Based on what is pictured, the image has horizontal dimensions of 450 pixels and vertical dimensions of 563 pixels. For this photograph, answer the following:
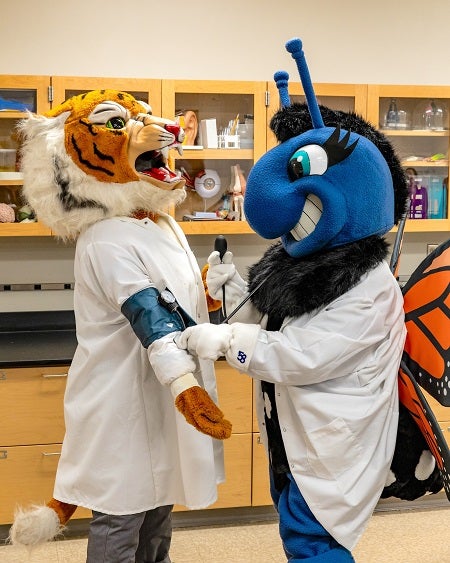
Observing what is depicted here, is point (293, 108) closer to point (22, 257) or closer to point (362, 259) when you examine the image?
point (362, 259)

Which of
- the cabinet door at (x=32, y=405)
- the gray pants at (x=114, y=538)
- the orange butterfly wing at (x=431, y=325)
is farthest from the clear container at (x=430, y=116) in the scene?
the gray pants at (x=114, y=538)

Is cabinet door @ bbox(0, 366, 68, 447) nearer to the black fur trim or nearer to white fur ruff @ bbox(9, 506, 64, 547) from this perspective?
white fur ruff @ bbox(9, 506, 64, 547)

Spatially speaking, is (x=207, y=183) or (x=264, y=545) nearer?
(x=264, y=545)

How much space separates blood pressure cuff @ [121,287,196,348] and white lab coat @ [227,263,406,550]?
0.19 metres

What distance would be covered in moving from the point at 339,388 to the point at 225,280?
431 millimetres

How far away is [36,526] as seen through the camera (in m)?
2.09

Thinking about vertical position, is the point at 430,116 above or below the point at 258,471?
above

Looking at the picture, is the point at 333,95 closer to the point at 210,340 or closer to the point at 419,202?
the point at 419,202

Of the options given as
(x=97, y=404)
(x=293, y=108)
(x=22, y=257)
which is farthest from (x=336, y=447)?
(x=22, y=257)

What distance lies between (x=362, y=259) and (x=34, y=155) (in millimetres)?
927

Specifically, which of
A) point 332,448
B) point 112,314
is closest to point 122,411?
point 112,314

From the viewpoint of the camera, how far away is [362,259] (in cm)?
180

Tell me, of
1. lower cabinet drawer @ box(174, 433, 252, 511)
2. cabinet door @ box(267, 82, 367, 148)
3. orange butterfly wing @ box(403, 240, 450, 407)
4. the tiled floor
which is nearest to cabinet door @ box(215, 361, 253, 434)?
lower cabinet drawer @ box(174, 433, 252, 511)

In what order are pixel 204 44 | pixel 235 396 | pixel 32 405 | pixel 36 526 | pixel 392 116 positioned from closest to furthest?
pixel 36 526, pixel 32 405, pixel 235 396, pixel 392 116, pixel 204 44
